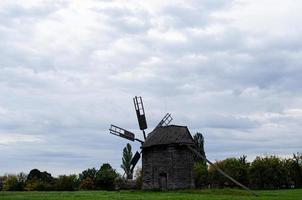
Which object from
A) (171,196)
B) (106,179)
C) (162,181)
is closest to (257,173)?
(162,181)

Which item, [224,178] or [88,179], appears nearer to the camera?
[224,178]

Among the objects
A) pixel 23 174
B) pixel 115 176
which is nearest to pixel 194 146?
pixel 115 176

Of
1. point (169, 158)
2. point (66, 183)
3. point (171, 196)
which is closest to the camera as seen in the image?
point (171, 196)

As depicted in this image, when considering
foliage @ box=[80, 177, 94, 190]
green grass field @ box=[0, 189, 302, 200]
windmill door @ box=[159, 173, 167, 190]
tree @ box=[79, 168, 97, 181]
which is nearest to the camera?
green grass field @ box=[0, 189, 302, 200]

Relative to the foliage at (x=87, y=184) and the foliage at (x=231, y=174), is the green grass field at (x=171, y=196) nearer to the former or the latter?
the foliage at (x=231, y=174)

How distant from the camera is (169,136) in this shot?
56281mm

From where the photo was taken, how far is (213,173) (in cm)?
7081

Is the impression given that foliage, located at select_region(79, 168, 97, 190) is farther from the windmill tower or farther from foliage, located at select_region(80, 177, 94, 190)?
the windmill tower

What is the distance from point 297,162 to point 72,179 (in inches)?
1395

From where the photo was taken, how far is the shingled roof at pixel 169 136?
2180 inches

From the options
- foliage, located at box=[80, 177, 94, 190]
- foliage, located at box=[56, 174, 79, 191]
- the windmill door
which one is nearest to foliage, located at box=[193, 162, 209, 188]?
the windmill door

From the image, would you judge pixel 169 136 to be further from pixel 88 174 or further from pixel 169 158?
pixel 88 174

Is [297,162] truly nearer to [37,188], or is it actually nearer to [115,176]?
[115,176]

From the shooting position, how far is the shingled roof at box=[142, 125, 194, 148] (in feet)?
182
